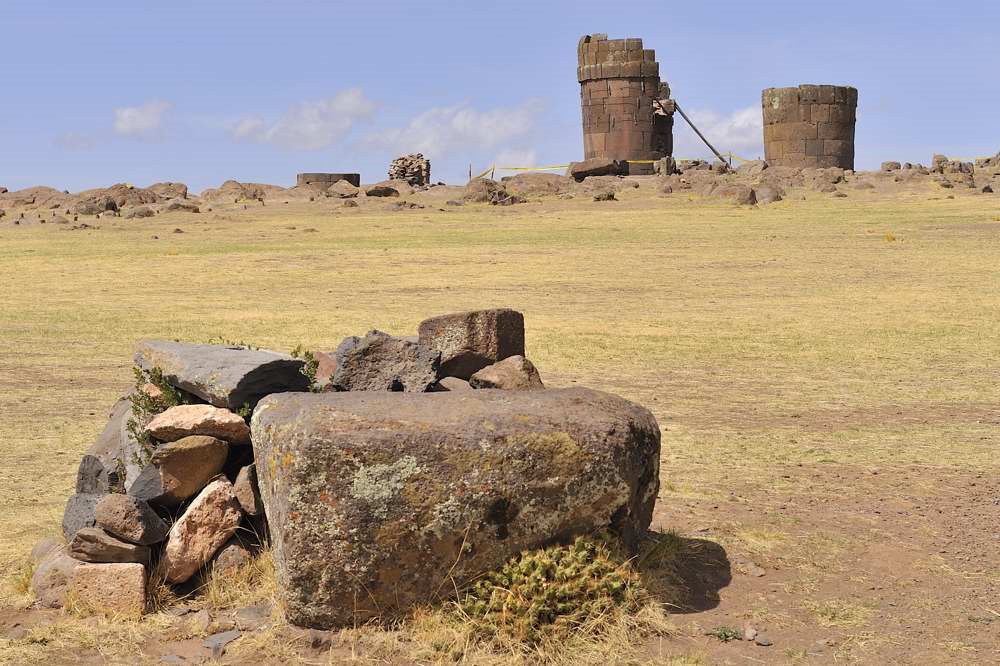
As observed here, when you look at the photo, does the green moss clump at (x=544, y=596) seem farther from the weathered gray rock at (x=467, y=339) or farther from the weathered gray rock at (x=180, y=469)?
the weathered gray rock at (x=467, y=339)

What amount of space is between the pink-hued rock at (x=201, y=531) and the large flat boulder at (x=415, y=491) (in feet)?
2.36

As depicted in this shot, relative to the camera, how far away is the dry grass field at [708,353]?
258 inches

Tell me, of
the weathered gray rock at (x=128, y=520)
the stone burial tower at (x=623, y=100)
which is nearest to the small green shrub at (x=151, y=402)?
the weathered gray rock at (x=128, y=520)

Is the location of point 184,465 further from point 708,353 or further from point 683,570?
point 708,353

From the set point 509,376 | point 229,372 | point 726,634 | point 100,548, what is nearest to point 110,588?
point 100,548

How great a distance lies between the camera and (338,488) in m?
5.77

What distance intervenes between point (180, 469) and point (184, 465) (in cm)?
3

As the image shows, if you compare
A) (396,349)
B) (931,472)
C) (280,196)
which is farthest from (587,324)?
(280,196)

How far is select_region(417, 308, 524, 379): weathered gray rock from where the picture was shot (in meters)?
8.57

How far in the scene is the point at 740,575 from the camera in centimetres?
702

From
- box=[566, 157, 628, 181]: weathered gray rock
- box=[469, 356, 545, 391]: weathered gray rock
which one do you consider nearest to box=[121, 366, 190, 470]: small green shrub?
box=[469, 356, 545, 391]: weathered gray rock

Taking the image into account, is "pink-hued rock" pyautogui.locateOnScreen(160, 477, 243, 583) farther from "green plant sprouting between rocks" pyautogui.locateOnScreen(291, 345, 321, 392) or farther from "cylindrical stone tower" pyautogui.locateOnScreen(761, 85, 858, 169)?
"cylindrical stone tower" pyautogui.locateOnScreen(761, 85, 858, 169)

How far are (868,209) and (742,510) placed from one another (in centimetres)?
2921

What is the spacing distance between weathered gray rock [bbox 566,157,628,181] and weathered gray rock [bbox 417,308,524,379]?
37.0 metres
